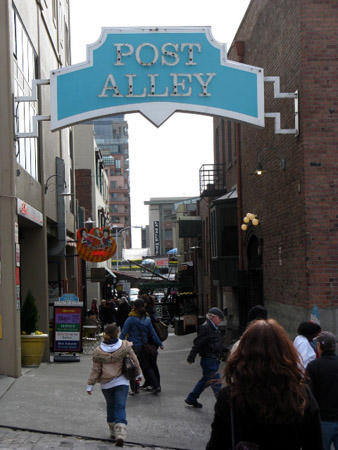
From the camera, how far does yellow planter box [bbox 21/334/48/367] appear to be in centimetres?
1462

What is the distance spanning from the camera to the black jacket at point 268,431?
134 inches

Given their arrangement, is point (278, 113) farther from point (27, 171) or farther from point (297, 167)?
point (27, 171)

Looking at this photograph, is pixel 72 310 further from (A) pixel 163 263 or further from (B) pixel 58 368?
(A) pixel 163 263

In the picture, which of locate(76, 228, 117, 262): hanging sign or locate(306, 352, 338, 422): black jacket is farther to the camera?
locate(76, 228, 117, 262): hanging sign

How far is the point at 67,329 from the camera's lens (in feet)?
55.0

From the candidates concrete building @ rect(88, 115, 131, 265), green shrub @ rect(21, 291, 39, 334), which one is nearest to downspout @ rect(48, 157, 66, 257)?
green shrub @ rect(21, 291, 39, 334)

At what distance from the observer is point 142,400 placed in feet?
37.3

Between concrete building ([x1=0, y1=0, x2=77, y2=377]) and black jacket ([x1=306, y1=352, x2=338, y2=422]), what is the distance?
7631mm

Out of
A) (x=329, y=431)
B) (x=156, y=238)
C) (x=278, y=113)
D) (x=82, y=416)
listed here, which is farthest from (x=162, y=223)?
(x=329, y=431)

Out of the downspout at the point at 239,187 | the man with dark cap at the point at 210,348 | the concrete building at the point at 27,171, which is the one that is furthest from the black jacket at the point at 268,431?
the downspout at the point at 239,187

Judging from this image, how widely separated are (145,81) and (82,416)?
6022 millimetres

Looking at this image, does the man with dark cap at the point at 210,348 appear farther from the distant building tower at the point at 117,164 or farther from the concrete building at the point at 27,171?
the distant building tower at the point at 117,164

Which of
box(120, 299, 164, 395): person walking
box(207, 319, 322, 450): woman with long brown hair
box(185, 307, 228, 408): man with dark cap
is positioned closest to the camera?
box(207, 319, 322, 450): woman with long brown hair

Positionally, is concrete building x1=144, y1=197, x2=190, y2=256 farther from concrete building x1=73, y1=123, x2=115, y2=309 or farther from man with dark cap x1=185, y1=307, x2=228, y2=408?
man with dark cap x1=185, y1=307, x2=228, y2=408
